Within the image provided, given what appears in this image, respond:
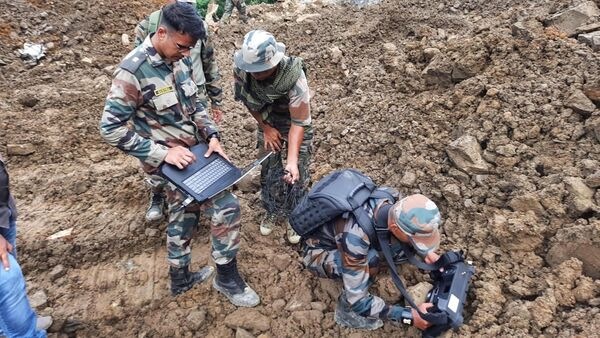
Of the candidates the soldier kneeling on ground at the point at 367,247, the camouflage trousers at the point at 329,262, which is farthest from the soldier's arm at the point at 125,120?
the camouflage trousers at the point at 329,262

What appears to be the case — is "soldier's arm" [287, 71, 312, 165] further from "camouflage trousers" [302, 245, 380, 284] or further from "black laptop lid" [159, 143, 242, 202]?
"camouflage trousers" [302, 245, 380, 284]

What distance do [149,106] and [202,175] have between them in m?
0.48

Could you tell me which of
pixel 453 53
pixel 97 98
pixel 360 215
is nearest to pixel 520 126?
pixel 453 53

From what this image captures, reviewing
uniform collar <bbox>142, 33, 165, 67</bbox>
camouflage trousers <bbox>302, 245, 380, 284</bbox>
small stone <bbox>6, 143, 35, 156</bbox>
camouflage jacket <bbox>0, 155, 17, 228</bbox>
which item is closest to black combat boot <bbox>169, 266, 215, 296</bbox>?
camouflage trousers <bbox>302, 245, 380, 284</bbox>

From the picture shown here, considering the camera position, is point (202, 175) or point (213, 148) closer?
point (202, 175)

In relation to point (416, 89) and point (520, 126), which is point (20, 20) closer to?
point (416, 89)

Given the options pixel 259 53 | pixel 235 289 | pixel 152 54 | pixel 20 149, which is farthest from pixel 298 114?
pixel 20 149

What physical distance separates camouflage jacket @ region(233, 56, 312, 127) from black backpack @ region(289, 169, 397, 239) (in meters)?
0.53

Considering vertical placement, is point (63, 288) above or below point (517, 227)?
below

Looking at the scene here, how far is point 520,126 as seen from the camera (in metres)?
3.43

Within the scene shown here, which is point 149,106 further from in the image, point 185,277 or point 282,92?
point 185,277

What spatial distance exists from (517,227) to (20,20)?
26.1ft

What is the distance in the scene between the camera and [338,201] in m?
2.44

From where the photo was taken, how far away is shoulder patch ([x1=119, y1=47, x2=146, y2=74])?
7.73 feet
